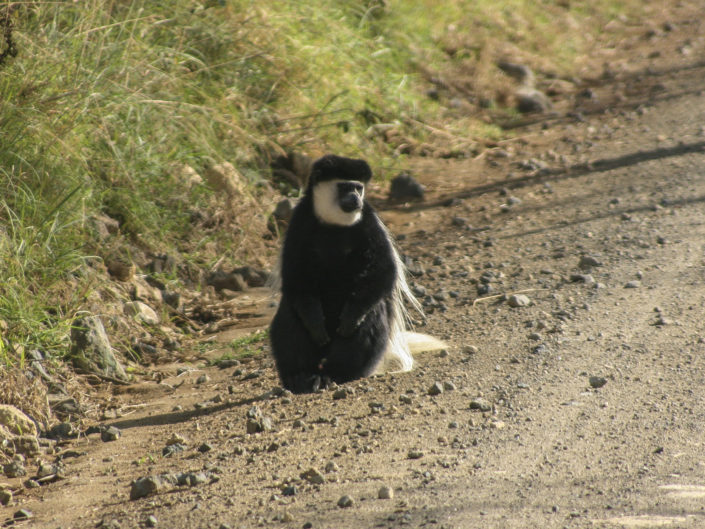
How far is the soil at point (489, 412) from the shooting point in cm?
276

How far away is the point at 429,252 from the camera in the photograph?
627 centimetres

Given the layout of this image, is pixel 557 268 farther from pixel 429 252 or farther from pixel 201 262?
pixel 201 262

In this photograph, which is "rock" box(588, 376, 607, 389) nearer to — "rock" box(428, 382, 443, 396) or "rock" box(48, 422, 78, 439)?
"rock" box(428, 382, 443, 396)

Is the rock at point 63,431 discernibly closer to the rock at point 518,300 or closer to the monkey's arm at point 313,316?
the monkey's arm at point 313,316

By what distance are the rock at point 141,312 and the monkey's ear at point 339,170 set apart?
1525mm

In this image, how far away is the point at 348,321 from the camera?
14.3ft

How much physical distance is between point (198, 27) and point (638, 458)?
5576mm

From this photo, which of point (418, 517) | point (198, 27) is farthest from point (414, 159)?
point (418, 517)

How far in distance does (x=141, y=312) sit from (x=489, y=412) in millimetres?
2619

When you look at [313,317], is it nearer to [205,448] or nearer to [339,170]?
[339,170]

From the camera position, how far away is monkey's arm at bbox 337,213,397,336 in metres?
4.37

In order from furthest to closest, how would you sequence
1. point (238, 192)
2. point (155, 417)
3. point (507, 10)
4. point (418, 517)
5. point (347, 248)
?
point (507, 10) → point (238, 192) → point (347, 248) → point (155, 417) → point (418, 517)

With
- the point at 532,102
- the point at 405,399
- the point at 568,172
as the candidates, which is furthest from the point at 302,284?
the point at 532,102

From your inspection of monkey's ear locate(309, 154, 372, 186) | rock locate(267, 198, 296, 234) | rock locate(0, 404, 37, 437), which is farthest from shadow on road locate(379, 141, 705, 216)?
rock locate(0, 404, 37, 437)
